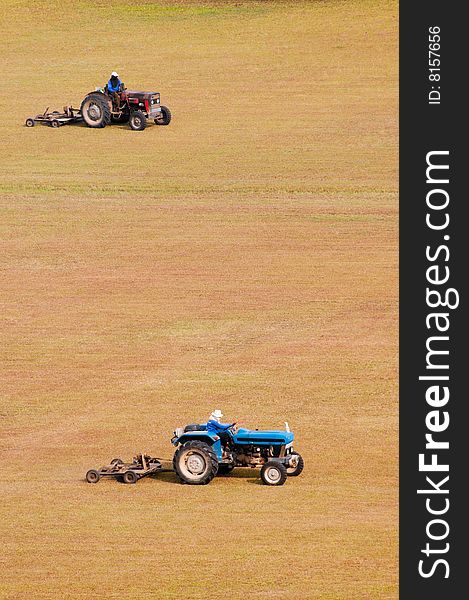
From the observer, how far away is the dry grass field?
18.0 m

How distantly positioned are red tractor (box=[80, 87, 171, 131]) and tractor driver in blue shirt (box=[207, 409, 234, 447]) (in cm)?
2526

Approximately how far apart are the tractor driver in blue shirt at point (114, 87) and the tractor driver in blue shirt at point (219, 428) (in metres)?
24.2

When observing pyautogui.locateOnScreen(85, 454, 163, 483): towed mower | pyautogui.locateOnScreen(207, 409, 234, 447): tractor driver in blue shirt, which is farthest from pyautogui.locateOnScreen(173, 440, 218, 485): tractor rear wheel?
pyautogui.locateOnScreen(85, 454, 163, 483): towed mower

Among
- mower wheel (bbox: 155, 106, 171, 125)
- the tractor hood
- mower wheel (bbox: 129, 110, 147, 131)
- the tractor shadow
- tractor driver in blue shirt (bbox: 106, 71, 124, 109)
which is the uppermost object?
tractor driver in blue shirt (bbox: 106, 71, 124, 109)

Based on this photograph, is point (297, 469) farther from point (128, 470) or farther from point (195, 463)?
point (128, 470)

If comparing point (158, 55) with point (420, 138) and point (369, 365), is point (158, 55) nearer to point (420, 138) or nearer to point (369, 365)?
point (420, 138)

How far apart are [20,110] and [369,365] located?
27.1 m

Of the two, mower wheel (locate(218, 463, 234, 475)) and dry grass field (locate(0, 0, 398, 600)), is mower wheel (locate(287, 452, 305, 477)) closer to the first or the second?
dry grass field (locate(0, 0, 398, 600))

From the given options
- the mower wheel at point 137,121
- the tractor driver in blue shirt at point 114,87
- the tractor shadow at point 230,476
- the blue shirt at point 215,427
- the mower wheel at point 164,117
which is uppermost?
the tractor driver in blue shirt at point 114,87

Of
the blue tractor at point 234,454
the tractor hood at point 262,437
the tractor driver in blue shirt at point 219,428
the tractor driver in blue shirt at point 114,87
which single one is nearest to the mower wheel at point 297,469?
the blue tractor at point 234,454

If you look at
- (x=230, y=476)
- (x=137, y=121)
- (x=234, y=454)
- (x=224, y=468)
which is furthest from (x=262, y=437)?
(x=137, y=121)

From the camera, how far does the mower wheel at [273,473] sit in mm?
20000

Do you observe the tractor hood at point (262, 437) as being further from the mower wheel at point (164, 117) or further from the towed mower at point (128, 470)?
the mower wheel at point (164, 117)

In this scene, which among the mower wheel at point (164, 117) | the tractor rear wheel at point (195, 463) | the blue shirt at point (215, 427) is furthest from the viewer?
the mower wheel at point (164, 117)
